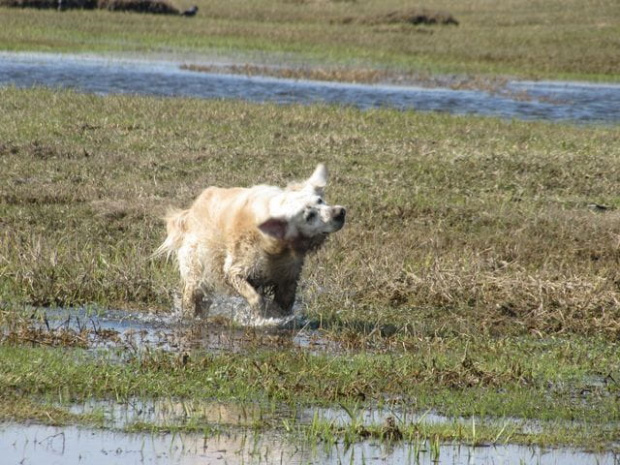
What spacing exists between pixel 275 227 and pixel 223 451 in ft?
10.5

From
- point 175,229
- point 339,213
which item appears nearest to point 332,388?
point 339,213

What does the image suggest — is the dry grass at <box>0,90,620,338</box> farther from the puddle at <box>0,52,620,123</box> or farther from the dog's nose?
the puddle at <box>0,52,620,123</box>

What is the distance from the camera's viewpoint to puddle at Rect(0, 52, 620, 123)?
2691 centimetres

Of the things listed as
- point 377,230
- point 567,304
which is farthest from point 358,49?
point 567,304

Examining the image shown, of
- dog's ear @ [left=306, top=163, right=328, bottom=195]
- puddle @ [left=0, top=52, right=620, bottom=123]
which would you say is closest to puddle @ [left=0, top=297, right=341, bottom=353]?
dog's ear @ [left=306, top=163, right=328, bottom=195]

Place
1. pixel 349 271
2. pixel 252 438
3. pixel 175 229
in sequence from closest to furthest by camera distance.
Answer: pixel 252 438, pixel 175 229, pixel 349 271

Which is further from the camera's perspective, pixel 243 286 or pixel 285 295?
pixel 285 295

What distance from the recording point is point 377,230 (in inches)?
517

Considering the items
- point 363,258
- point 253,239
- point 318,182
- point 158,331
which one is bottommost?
point 158,331

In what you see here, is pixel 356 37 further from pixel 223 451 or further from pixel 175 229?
pixel 223 451

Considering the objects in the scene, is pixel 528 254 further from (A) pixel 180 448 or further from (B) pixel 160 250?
(A) pixel 180 448

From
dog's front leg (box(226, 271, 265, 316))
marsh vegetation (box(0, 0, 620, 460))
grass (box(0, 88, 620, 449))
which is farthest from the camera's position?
dog's front leg (box(226, 271, 265, 316))

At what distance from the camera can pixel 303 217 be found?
912 centimetres

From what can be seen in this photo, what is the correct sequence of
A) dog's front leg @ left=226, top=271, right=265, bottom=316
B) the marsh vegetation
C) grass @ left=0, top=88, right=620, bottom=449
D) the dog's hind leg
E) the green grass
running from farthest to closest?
the dog's hind leg → dog's front leg @ left=226, top=271, right=265, bottom=316 → grass @ left=0, top=88, right=620, bottom=449 → the marsh vegetation → the green grass
